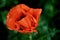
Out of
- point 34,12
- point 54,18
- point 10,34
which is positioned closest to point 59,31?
point 54,18

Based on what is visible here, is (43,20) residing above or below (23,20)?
below

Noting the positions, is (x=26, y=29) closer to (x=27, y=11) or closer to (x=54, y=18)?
(x=27, y=11)

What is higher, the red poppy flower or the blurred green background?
the red poppy flower

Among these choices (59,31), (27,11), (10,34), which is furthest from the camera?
(59,31)

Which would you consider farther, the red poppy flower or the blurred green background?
the blurred green background

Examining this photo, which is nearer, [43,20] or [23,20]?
[23,20]
